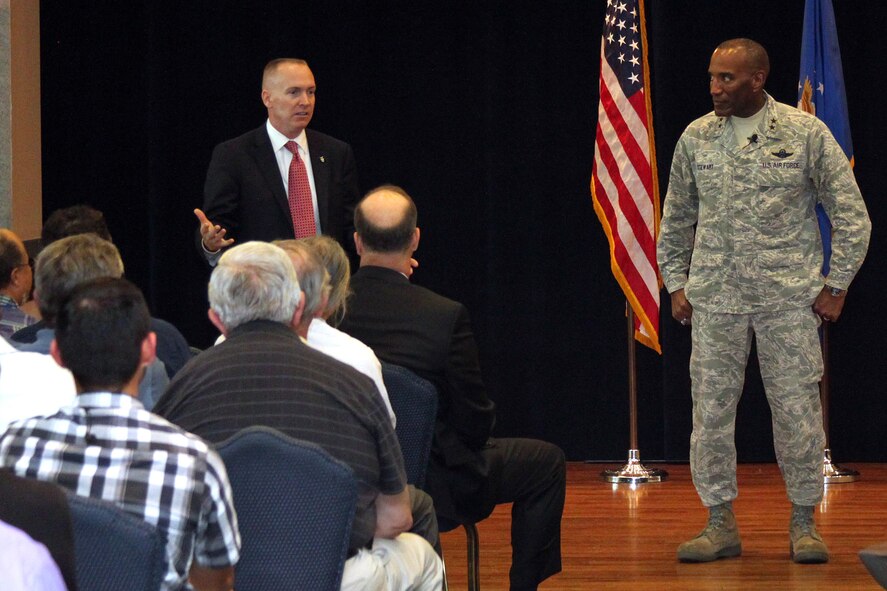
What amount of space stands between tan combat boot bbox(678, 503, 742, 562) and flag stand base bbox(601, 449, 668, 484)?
1.73 m

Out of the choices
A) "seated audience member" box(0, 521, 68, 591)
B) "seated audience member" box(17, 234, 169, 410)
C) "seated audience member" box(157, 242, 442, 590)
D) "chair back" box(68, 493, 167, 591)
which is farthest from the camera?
"seated audience member" box(17, 234, 169, 410)

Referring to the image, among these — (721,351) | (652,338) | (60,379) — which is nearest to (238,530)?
(60,379)

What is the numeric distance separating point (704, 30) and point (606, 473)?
2.24 metres

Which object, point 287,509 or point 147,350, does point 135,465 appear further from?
point 287,509

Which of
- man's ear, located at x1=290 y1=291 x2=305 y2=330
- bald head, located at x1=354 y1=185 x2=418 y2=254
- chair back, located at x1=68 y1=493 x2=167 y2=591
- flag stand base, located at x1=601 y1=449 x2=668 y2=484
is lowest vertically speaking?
flag stand base, located at x1=601 y1=449 x2=668 y2=484

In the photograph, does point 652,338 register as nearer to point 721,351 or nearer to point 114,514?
point 721,351

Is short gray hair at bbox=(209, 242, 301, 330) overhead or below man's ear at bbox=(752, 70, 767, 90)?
below

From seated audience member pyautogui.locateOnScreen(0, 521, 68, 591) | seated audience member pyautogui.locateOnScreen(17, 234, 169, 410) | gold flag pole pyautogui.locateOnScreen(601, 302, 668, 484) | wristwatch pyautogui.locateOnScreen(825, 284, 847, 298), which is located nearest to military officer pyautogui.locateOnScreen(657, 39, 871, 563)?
wristwatch pyautogui.locateOnScreen(825, 284, 847, 298)

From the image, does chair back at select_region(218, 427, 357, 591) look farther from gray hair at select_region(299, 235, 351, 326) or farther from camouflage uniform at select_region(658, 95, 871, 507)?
camouflage uniform at select_region(658, 95, 871, 507)

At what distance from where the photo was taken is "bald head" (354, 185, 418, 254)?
3467 millimetres

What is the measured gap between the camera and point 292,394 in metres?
2.37

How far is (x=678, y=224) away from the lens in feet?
15.2

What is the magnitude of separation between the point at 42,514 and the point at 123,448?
279 mm

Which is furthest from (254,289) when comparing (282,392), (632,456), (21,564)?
(632,456)
